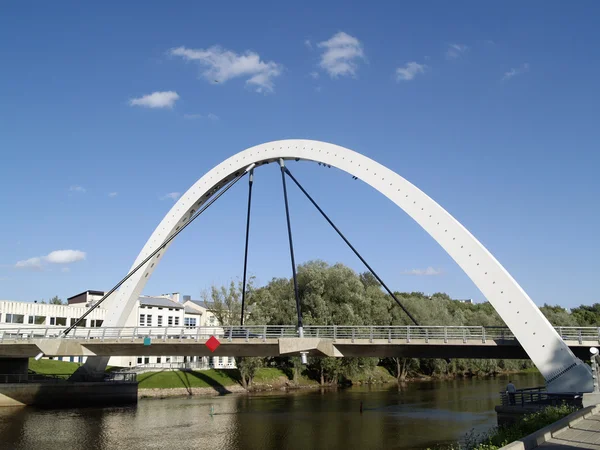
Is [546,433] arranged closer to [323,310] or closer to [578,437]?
[578,437]

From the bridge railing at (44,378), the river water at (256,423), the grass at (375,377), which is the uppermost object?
the bridge railing at (44,378)

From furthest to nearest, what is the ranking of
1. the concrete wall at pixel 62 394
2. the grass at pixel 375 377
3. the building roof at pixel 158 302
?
the building roof at pixel 158 302, the grass at pixel 375 377, the concrete wall at pixel 62 394

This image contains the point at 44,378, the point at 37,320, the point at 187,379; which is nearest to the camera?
the point at 44,378

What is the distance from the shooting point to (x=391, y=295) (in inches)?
1083

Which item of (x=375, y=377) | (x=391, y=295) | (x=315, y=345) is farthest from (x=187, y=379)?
(x=391, y=295)

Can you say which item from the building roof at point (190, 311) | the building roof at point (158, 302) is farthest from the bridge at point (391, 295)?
the building roof at point (190, 311)

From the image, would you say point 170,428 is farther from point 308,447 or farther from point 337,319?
point 337,319

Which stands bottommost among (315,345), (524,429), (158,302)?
(524,429)

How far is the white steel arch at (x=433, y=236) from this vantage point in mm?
23686

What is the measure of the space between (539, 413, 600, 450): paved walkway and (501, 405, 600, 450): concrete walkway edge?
0.29 ft

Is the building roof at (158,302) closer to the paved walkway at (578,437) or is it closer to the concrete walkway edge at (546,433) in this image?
the concrete walkway edge at (546,433)

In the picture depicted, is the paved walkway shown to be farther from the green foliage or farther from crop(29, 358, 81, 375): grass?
crop(29, 358, 81, 375): grass

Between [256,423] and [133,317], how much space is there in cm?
3294

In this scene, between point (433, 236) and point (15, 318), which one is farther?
point (15, 318)
